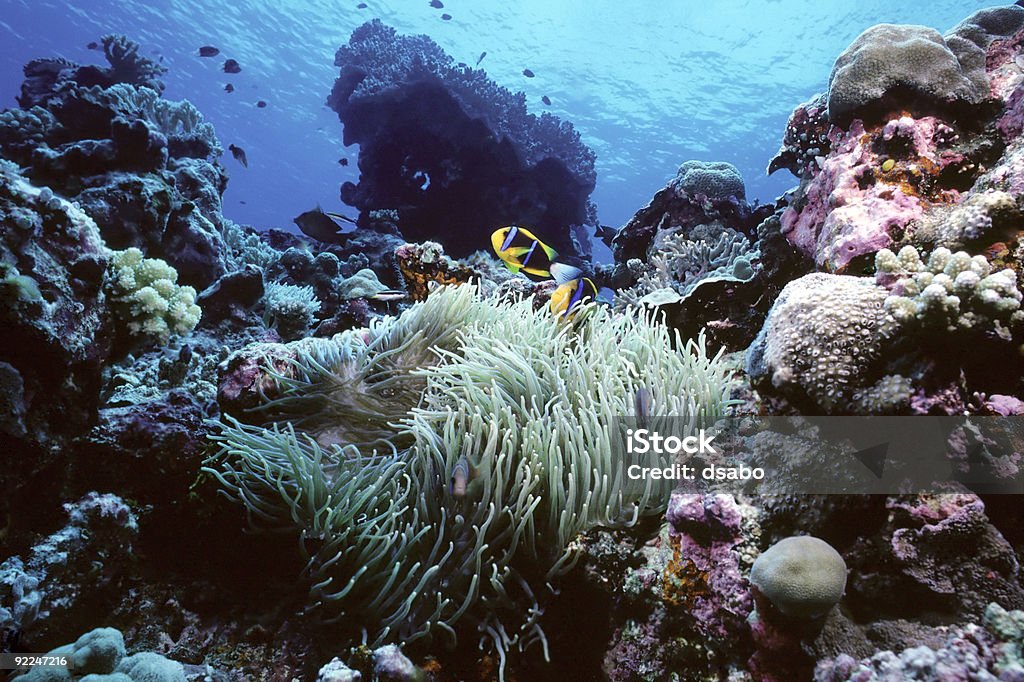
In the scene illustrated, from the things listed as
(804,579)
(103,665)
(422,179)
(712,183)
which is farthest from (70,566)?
(422,179)

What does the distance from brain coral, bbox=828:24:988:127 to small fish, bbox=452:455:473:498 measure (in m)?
3.13

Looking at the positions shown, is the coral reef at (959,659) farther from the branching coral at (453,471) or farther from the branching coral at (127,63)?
the branching coral at (127,63)

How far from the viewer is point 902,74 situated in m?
2.86

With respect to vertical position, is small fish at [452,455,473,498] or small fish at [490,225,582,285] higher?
small fish at [490,225,582,285]

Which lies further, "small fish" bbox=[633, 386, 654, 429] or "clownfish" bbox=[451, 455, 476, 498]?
"small fish" bbox=[633, 386, 654, 429]

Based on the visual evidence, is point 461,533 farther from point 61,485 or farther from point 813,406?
point 61,485

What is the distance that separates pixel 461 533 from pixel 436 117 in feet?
36.3

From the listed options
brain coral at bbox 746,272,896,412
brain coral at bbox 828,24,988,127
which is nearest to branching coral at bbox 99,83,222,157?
brain coral at bbox 828,24,988,127

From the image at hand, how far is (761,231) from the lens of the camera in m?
3.75

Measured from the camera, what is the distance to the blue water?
30.1 m

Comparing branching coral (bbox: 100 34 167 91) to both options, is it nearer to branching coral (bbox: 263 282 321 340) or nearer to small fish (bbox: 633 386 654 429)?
branching coral (bbox: 263 282 321 340)

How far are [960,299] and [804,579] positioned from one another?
111 centimetres

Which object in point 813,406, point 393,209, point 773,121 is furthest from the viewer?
point 773,121

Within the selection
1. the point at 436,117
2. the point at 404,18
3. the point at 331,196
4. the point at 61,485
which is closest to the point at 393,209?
the point at 436,117
